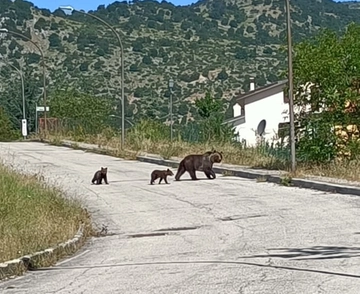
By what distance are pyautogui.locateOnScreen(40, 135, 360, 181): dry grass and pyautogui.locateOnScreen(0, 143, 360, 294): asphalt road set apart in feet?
5.81

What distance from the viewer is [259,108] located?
67250mm

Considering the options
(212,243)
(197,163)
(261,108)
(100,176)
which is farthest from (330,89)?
(261,108)

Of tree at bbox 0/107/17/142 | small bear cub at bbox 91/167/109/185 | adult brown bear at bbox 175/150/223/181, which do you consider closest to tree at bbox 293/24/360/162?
adult brown bear at bbox 175/150/223/181

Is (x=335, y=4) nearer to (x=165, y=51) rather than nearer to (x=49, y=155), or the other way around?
(x=165, y=51)

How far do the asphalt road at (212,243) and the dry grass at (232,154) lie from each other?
1772 millimetres

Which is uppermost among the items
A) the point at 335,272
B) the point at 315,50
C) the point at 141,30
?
the point at 141,30

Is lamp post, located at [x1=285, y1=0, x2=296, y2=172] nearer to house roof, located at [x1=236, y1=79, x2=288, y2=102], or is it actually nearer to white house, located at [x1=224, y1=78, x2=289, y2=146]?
house roof, located at [x1=236, y1=79, x2=288, y2=102]

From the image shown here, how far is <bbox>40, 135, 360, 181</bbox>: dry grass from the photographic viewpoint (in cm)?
2211

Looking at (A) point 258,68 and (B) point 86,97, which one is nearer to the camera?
(B) point 86,97

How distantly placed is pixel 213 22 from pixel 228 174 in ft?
301

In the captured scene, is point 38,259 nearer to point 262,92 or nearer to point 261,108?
point 262,92

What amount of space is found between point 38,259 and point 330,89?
12957 millimetres

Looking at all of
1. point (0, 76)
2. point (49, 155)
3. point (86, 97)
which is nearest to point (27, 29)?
point (0, 76)

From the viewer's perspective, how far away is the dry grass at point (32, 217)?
1213 cm
